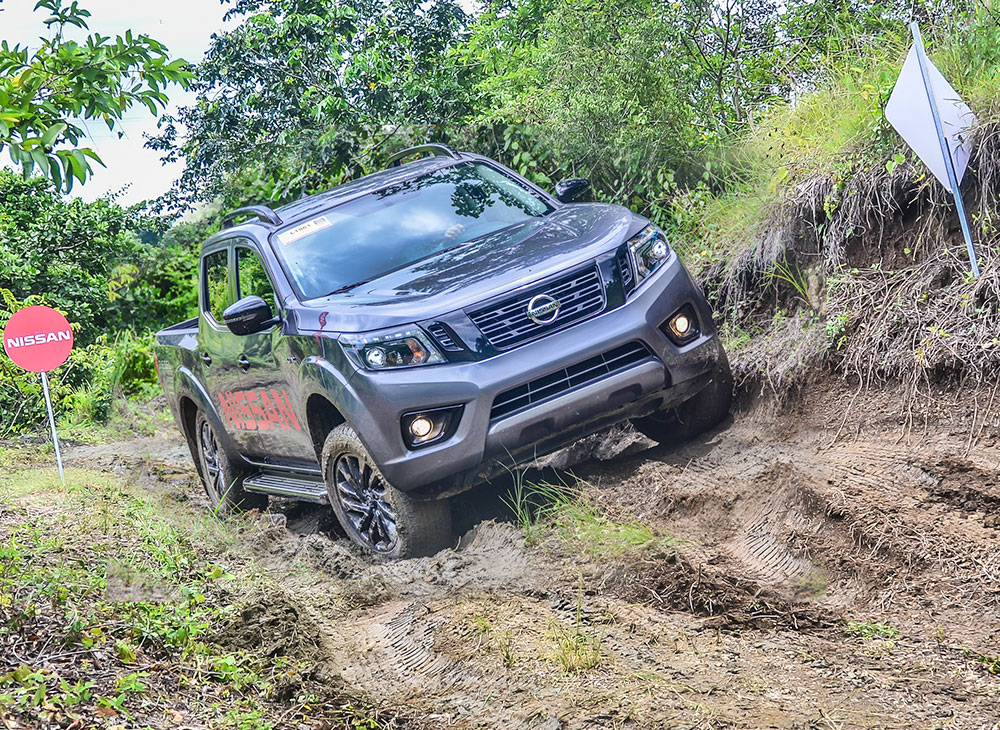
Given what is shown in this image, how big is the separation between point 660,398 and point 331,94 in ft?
26.3

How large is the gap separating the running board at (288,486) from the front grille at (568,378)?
150 cm

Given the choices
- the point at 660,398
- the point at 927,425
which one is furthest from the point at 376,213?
the point at 927,425

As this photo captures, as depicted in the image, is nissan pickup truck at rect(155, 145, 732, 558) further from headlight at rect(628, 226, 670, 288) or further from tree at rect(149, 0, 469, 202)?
tree at rect(149, 0, 469, 202)

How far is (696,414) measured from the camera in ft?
21.5

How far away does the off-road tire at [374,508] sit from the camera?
226 inches

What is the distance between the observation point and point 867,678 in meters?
3.59

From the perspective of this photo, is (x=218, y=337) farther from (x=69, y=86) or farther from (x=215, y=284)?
(x=69, y=86)

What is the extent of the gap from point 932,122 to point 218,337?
4.54 m

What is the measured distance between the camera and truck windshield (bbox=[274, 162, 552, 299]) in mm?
6523

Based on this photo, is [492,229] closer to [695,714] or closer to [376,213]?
[376,213]

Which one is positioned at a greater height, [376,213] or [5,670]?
[376,213]

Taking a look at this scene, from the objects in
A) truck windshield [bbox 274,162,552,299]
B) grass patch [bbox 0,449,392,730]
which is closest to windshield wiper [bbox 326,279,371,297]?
truck windshield [bbox 274,162,552,299]

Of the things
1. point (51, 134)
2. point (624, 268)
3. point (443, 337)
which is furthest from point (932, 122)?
point (51, 134)

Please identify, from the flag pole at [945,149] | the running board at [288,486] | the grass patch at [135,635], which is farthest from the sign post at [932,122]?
the grass patch at [135,635]
